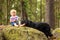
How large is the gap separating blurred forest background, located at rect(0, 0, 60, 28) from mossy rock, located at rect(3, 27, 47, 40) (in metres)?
5.95

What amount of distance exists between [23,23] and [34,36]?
35.2 inches

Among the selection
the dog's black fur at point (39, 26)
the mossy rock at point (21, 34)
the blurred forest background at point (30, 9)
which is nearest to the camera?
the mossy rock at point (21, 34)

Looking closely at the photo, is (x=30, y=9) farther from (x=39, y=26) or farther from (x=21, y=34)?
(x=21, y=34)

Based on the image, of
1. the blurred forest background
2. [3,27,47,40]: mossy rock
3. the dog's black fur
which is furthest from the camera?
the blurred forest background

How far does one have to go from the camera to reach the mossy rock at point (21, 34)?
24.5 feet

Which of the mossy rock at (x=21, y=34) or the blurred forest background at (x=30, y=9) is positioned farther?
the blurred forest background at (x=30, y=9)

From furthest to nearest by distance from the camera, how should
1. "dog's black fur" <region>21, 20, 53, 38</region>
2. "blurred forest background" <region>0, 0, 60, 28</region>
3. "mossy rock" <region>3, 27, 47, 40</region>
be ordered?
1. "blurred forest background" <region>0, 0, 60, 28</region>
2. "dog's black fur" <region>21, 20, 53, 38</region>
3. "mossy rock" <region>3, 27, 47, 40</region>

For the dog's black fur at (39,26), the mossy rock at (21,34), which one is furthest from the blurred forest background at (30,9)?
the mossy rock at (21,34)

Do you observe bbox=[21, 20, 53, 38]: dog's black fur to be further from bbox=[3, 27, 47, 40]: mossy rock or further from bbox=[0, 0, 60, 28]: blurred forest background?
bbox=[0, 0, 60, 28]: blurred forest background

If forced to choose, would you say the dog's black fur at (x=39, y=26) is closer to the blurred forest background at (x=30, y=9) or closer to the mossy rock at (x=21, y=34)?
the mossy rock at (x=21, y=34)

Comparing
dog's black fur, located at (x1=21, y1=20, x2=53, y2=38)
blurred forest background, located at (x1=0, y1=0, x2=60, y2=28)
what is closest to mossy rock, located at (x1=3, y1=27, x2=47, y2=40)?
dog's black fur, located at (x1=21, y1=20, x2=53, y2=38)

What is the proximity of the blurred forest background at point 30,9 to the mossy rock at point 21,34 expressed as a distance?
595 cm

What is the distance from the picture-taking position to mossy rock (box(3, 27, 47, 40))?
747cm

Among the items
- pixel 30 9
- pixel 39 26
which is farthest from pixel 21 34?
pixel 30 9
